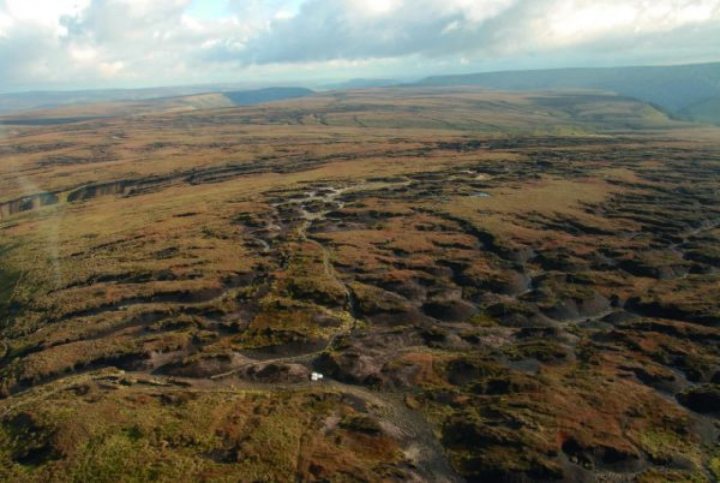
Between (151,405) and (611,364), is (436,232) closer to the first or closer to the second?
(611,364)

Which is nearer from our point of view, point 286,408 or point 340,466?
point 340,466

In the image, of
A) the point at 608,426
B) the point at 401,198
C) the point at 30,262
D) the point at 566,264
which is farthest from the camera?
the point at 401,198

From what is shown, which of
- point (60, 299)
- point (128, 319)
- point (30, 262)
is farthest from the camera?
point (30, 262)

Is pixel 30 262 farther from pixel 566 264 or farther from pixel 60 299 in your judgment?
pixel 566 264

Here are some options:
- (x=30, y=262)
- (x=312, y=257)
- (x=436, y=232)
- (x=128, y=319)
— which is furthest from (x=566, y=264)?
(x=30, y=262)

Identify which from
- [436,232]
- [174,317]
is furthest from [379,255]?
[174,317]

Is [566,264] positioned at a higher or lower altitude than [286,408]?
lower

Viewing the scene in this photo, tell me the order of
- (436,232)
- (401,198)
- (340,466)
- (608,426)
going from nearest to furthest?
(340,466)
(608,426)
(436,232)
(401,198)
